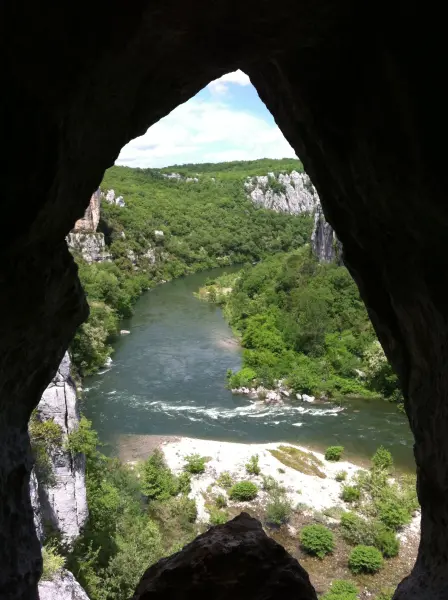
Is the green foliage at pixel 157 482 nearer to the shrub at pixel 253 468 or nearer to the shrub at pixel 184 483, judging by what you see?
the shrub at pixel 184 483

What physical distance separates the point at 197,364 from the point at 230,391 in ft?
15.5

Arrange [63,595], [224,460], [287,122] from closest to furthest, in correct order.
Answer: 1. [287,122]
2. [63,595]
3. [224,460]

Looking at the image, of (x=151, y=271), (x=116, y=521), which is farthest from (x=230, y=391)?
(x=151, y=271)

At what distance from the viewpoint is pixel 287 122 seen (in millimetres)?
5418

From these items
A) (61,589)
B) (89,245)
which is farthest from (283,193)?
(61,589)

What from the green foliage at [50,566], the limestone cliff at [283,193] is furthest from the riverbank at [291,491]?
the limestone cliff at [283,193]

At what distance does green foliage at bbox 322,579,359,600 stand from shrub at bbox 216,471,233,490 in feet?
20.1

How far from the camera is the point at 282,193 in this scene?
11138 cm

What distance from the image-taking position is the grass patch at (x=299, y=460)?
2142cm

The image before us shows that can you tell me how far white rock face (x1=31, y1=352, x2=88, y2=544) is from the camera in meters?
14.1

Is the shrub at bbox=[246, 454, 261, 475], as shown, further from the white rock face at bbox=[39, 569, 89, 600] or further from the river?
the white rock face at bbox=[39, 569, 89, 600]

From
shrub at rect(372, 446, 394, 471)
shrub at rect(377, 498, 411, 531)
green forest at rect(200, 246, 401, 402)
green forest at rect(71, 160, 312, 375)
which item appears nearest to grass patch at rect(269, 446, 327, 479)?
shrub at rect(372, 446, 394, 471)
